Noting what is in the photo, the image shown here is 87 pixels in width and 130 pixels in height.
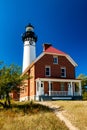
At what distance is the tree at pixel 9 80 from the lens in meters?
22.2

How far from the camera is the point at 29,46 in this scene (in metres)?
46.3

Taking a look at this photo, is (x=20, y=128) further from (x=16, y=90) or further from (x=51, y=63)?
(x=51, y=63)

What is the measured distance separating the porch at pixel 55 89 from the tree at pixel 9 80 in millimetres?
9893

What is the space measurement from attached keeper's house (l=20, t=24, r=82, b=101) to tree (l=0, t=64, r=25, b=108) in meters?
9.48

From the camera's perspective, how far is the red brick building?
34250 millimetres

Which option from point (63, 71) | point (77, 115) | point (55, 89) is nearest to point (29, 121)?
point (77, 115)

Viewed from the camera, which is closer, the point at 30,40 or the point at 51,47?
the point at 51,47

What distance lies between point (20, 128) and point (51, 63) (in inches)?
863

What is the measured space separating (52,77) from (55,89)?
1.90 meters

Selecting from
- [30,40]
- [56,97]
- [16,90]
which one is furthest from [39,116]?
[30,40]

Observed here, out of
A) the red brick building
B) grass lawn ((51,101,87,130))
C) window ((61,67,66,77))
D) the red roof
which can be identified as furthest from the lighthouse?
grass lawn ((51,101,87,130))

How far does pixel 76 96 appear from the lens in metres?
35.1

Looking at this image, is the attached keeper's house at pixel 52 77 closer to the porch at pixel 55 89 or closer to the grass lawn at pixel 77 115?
the porch at pixel 55 89

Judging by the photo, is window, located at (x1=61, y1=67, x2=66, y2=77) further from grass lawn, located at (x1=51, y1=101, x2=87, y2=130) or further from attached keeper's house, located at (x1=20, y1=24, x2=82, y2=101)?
grass lawn, located at (x1=51, y1=101, x2=87, y2=130)
